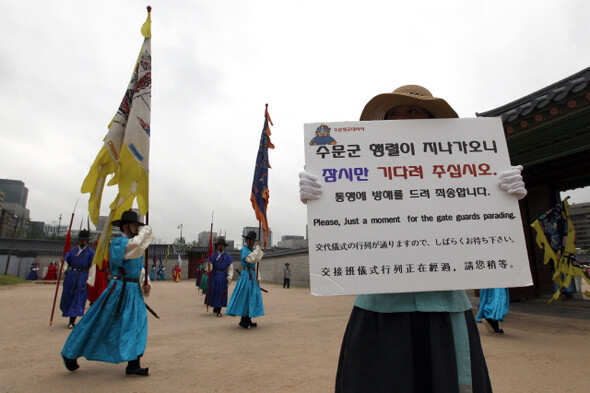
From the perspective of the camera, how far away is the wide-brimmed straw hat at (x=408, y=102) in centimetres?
170

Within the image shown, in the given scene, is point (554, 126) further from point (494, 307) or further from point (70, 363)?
point (70, 363)

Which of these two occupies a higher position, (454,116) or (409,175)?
(454,116)

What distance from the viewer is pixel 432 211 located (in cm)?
154

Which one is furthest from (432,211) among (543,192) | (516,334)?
(543,192)

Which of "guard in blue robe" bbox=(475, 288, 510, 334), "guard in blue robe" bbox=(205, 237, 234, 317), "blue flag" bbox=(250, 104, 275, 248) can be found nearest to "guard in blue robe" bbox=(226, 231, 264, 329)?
"blue flag" bbox=(250, 104, 275, 248)

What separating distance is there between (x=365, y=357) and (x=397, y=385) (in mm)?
159

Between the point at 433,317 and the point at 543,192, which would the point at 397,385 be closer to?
the point at 433,317

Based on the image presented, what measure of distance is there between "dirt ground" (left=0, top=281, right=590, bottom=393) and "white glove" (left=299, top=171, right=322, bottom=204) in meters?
2.14

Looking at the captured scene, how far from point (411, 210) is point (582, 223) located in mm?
51969

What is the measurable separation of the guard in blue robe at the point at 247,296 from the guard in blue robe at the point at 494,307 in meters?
3.78

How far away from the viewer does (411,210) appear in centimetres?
153

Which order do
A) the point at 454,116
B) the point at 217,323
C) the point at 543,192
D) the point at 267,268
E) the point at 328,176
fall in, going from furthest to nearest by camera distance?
the point at 267,268 < the point at 543,192 < the point at 217,323 < the point at 454,116 < the point at 328,176

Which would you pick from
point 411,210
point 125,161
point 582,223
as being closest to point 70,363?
point 125,161

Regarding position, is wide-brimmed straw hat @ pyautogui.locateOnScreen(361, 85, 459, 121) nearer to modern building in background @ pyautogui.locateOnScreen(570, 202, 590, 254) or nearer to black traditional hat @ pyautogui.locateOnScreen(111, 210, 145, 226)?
black traditional hat @ pyautogui.locateOnScreen(111, 210, 145, 226)
